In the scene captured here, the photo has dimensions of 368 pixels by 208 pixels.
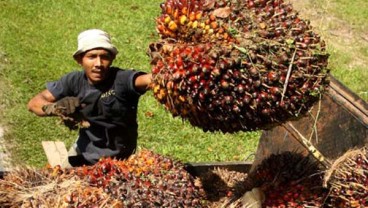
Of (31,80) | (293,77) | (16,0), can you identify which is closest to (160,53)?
(293,77)

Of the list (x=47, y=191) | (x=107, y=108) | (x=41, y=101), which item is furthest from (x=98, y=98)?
(x=47, y=191)

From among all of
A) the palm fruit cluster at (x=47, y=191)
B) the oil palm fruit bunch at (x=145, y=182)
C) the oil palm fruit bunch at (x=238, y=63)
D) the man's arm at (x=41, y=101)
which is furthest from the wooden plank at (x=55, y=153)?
the oil palm fruit bunch at (x=238, y=63)

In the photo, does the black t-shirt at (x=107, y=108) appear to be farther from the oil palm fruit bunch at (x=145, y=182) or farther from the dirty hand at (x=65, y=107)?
the oil palm fruit bunch at (x=145, y=182)

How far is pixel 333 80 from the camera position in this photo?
457cm

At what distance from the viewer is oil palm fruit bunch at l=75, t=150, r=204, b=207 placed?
3301mm

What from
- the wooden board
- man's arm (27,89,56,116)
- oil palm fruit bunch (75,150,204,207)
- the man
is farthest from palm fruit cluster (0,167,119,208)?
the wooden board

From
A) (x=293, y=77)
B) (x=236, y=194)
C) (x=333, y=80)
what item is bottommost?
(x=236, y=194)

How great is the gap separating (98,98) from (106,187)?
1418 millimetres

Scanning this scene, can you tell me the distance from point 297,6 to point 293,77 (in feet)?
27.9

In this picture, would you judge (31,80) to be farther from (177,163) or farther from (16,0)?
(177,163)

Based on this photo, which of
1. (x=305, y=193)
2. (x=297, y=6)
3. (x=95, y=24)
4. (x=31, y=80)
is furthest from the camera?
(x=297, y=6)

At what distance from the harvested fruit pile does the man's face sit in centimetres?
95

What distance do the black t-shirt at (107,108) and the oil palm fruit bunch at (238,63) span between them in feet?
4.04

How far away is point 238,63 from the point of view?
10.0ft
